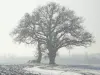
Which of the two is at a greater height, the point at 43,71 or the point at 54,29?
the point at 54,29

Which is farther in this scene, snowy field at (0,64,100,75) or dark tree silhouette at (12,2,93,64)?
dark tree silhouette at (12,2,93,64)

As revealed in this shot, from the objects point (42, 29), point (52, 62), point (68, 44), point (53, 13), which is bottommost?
point (52, 62)

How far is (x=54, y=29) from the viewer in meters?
43.6

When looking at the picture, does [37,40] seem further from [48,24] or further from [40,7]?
[40,7]

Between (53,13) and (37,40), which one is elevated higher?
(53,13)

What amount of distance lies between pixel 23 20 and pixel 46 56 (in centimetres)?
880

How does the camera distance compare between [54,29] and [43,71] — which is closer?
[43,71]

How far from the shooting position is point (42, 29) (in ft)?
142

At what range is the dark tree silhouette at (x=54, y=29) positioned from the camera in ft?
141

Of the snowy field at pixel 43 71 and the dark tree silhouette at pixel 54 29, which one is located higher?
the dark tree silhouette at pixel 54 29

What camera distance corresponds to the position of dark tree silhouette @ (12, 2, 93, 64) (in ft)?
141

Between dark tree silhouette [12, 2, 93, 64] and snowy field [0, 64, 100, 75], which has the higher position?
dark tree silhouette [12, 2, 93, 64]

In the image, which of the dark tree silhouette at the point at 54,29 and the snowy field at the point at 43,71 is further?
the dark tree silhouette at the point at 54,29

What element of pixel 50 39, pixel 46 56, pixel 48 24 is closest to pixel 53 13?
pixel 48 24
